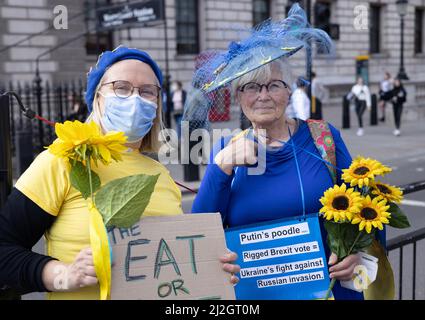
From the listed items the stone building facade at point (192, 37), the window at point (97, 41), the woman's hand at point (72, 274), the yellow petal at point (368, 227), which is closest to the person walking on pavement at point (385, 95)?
the stone building facade at point (192, 37)

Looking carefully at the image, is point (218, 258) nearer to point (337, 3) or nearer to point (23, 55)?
point (23, 55)

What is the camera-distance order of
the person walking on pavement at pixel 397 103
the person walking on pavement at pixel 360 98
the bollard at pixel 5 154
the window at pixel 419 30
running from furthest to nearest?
the window at pixel 419 30 → the person walking on pavement at pixel 360 98 → the person walking on pavement at pixel 397 103 → the bollard at pixel 5 154

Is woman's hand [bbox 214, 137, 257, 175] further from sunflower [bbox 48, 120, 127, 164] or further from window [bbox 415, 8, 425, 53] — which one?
window [bbox 415, 8, 425, 53]

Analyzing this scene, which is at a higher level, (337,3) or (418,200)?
(337,3)

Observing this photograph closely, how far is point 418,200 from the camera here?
331 inches

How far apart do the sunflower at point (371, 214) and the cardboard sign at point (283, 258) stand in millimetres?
229

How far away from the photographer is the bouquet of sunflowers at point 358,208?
1.79m

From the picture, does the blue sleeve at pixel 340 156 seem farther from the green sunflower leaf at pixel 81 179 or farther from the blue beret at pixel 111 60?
the green sunflower leaf at pixel 81 179

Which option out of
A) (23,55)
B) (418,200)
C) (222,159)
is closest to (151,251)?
(222,159)

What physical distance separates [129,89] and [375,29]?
33.7 meters

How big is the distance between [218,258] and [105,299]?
381 millimetres

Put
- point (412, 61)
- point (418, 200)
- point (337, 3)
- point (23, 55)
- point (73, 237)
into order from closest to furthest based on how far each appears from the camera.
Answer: point (73, 237), point (418, 200), point (23, 55), point (337, 3), point (412, 61)

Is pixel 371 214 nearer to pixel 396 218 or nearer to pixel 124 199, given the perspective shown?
pixel 396 218

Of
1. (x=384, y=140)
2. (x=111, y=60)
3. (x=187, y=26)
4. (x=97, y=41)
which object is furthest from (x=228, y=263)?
(x=187, y=26)
